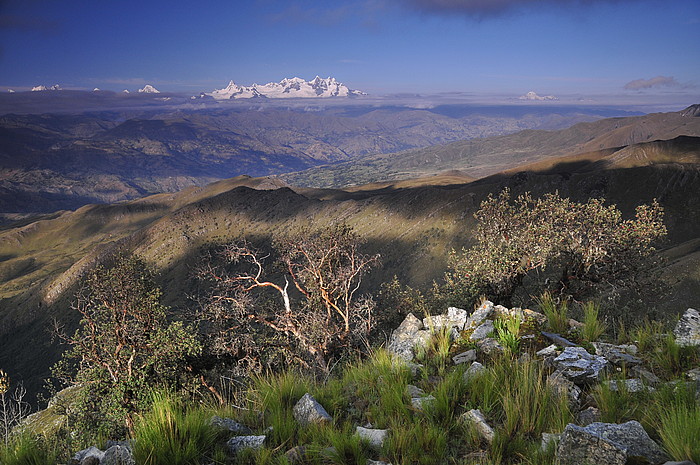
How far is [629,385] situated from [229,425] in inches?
232

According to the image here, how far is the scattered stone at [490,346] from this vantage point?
24.1 feet

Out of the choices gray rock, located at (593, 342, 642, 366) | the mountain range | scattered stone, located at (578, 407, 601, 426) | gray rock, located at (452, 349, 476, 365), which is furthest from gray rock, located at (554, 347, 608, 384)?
the mountain range

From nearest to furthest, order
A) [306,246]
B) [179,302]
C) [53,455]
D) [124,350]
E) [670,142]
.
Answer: [53,455] < [124,350] < [306,246] < [179,302] < [670,142]

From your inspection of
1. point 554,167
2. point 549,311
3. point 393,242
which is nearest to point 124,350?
point 549,311

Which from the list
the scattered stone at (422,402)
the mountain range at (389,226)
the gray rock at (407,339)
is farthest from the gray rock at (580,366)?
the mountain range at (389,226)

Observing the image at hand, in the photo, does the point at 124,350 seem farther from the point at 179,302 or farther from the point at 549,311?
the point at 179,302

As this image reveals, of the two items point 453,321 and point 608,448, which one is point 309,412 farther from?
point 453,321

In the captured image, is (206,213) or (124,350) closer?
(124,350)

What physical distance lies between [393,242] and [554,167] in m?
133

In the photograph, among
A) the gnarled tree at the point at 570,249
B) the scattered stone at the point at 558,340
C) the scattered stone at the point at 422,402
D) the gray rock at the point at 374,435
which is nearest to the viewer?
the gray rock at the point at 374,435

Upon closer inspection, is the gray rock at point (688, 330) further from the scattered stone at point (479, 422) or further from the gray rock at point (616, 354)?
the scattered stone at point (479, 422)

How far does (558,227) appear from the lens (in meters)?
20.3

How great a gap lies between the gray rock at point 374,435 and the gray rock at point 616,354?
4282mm

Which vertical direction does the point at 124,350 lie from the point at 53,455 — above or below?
below
